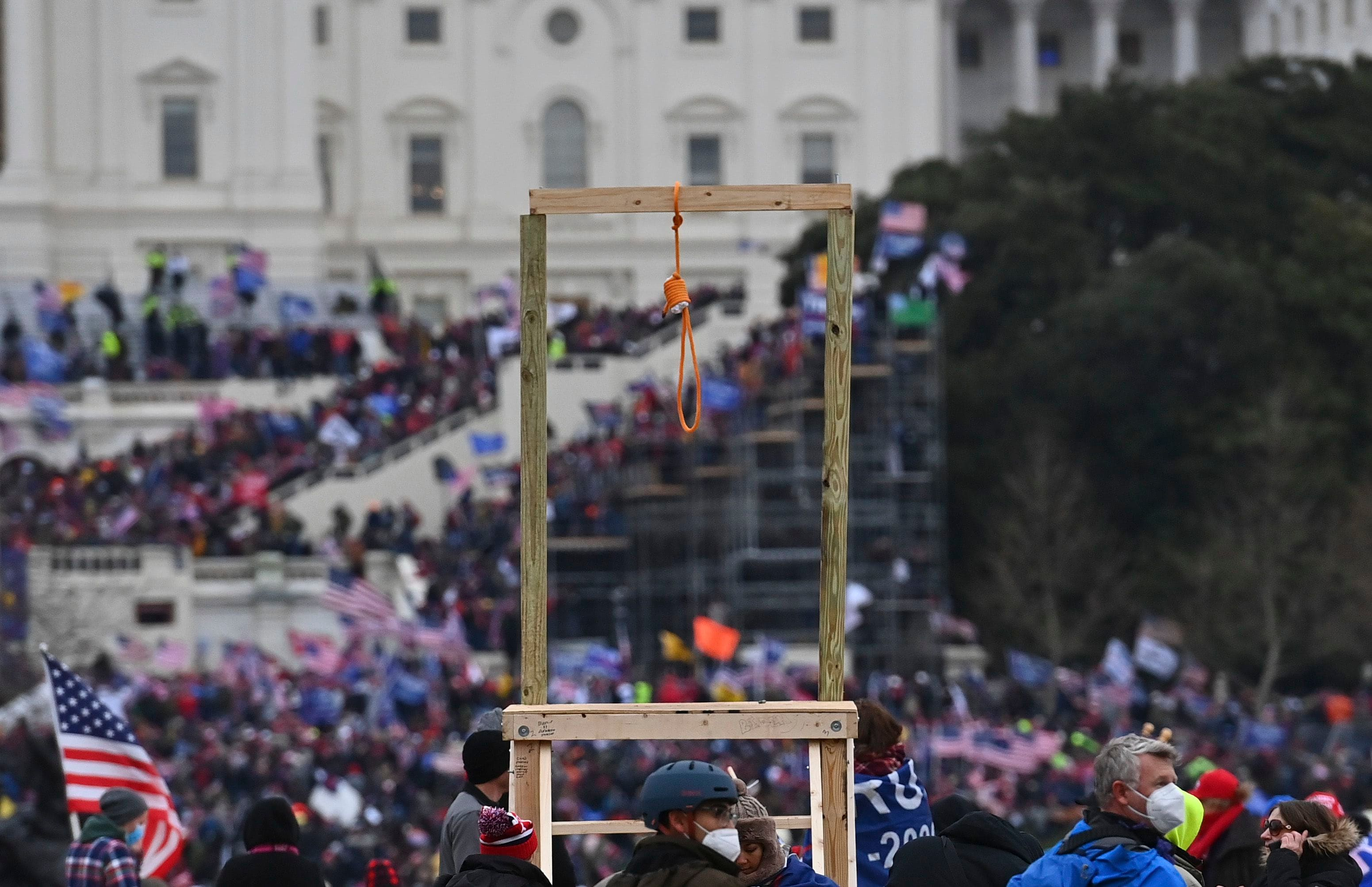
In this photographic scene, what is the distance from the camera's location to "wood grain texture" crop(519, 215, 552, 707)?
9.91m

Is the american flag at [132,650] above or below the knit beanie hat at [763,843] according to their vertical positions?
below

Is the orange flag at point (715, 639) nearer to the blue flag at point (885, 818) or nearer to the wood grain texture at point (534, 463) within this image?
the blue flag at point (885, 818)

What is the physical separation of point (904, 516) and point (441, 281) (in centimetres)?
2882

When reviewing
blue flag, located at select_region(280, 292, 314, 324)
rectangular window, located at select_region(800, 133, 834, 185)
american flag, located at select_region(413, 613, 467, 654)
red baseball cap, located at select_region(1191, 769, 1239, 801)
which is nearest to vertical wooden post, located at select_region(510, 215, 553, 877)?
red baseball cap, located at select_region(1191, 769, 1239, 801)

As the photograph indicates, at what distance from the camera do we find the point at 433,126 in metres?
76.9

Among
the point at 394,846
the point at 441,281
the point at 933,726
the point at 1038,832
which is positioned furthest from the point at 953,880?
the point at 441,281

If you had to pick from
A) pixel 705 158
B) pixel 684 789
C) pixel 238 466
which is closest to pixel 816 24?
pixel 705 158

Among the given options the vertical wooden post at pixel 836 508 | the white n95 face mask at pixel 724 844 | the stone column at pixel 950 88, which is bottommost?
the white n95 face mask at pixel 724 844

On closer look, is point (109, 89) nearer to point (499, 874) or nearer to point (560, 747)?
point (560, 747)

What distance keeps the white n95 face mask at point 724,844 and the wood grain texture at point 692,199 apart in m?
2.04

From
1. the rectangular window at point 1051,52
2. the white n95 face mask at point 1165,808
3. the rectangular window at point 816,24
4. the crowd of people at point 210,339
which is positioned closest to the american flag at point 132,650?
the crowd of people at point 210,339

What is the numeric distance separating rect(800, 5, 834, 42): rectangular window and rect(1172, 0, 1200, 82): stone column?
1146cm

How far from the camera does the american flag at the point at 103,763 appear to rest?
13430mm

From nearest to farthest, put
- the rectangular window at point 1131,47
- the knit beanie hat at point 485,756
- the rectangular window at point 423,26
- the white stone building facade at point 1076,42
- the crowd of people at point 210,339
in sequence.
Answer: the knit beanie hat at point 485,756 → the crowd of people at point 210,339 → the rectangular window at point 423,26 → the white stone building facade at point 1076,42 → the rectangular window at point 1131,47
